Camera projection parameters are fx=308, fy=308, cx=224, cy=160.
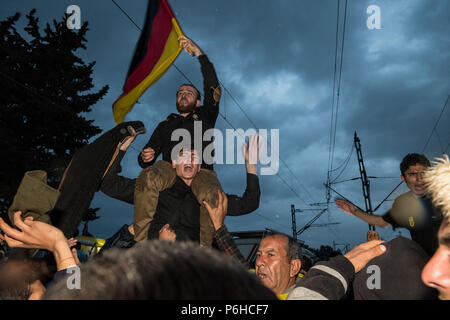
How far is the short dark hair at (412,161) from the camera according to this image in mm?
3502

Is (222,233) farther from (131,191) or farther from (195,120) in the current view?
(195,120)

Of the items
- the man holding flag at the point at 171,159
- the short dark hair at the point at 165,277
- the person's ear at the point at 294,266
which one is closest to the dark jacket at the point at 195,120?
the man holding flag at the point at 171,159

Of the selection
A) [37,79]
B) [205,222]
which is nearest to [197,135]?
[205,222]

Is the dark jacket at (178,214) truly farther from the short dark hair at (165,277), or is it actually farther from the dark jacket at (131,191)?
the short dark hair at (165,277)

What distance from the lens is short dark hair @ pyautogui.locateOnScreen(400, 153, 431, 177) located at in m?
3.50

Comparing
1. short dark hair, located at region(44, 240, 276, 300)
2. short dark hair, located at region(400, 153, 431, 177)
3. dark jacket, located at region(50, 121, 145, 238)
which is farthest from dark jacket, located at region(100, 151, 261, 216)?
short dark hair, located at region(44, 240, 276, 300)

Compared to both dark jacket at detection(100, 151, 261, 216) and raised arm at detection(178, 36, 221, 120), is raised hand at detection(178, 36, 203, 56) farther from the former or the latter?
dark jacket at detection(100, 151, 261, 216)

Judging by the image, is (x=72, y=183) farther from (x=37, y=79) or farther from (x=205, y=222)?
(x=37, y=79)

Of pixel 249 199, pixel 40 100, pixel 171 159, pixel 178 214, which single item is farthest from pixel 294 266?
pixel 40 100

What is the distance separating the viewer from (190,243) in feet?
1.71

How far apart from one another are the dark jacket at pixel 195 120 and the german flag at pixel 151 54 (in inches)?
34.0

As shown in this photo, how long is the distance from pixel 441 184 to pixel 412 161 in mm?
2801

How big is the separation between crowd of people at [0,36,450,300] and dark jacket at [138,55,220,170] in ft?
0.04
